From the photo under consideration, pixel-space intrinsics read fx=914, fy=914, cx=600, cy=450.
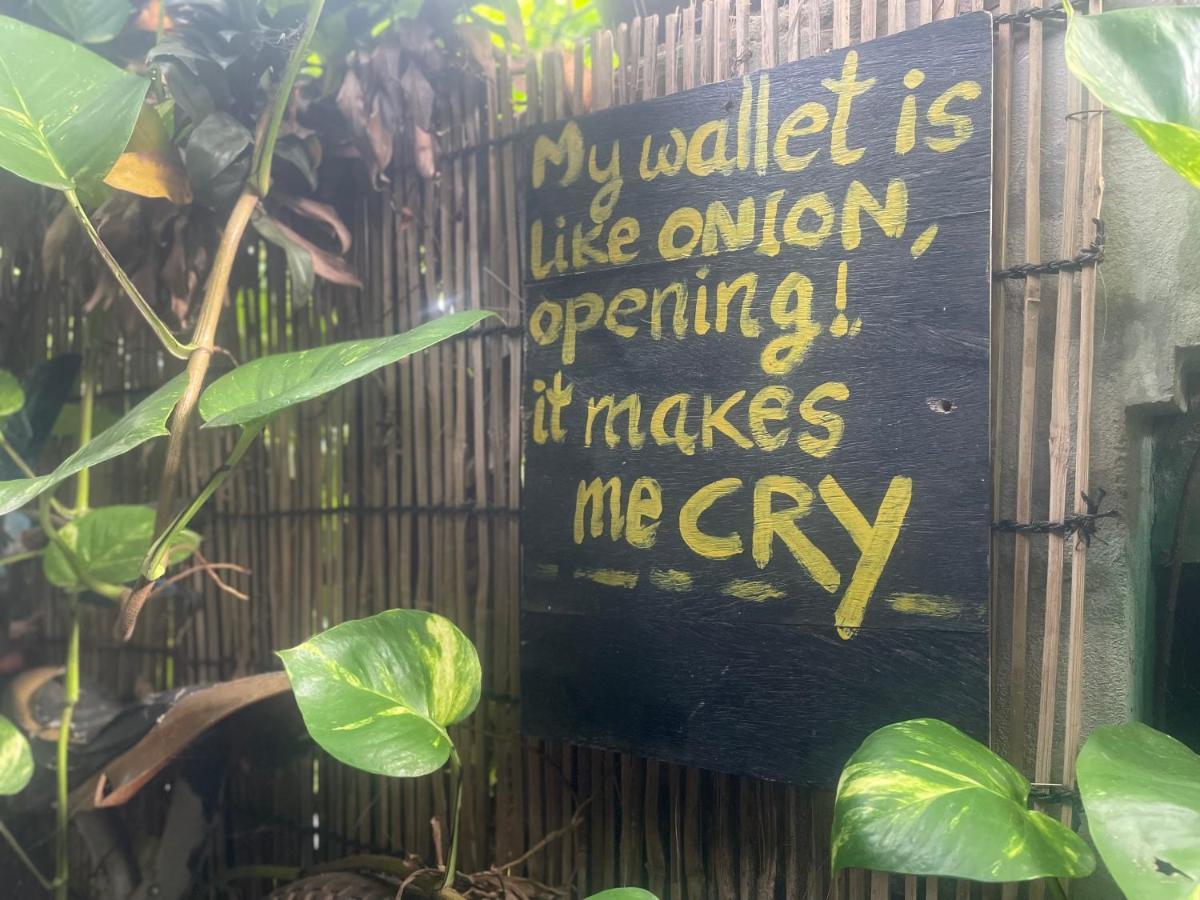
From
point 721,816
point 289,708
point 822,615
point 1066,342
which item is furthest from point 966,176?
point 289,708

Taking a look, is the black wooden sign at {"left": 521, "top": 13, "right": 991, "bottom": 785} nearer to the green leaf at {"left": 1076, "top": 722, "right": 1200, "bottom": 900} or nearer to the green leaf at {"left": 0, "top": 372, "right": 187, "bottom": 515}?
the green leaf at {"left": 1076, "top": 722, "right": 1200, "bottom": 900}

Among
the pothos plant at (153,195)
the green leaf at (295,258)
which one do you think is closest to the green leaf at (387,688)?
the pothos plant at (153,195)

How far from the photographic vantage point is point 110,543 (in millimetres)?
1107

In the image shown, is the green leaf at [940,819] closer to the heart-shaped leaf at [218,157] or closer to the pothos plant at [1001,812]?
the pothos plant at [1001,812]

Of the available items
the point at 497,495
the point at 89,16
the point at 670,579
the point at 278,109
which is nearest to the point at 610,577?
the point at 670,579

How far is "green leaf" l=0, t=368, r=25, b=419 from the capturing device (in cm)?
112

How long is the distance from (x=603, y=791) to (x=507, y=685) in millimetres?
171

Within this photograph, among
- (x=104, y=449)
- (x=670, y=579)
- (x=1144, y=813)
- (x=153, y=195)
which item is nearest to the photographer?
(x=1144, y=813)

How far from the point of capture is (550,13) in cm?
161

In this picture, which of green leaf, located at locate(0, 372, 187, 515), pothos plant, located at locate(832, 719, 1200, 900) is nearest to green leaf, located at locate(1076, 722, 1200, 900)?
pothos plant, located at locate(832, 719, 1200, 900)

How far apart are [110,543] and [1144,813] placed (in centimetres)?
108

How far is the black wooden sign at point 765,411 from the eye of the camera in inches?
30.9

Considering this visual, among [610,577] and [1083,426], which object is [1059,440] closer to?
[1083,426]

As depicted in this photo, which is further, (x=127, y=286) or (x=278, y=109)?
(x=278, y=109)
